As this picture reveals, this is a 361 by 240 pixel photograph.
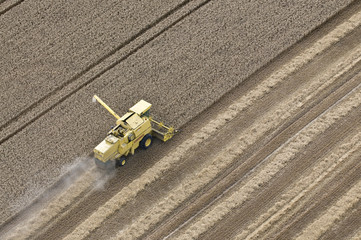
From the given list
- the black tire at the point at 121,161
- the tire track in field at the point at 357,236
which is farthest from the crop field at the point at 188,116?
the black tire at the point at 121,161

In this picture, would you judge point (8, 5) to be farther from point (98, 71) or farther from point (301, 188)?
point (301, 188)

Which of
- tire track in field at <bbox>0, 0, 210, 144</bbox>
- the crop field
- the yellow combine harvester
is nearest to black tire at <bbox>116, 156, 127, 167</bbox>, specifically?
the yellow combine harvester

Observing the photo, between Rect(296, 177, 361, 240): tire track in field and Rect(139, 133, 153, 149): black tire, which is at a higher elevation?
Rect(139, 133, 153, 149): black tire

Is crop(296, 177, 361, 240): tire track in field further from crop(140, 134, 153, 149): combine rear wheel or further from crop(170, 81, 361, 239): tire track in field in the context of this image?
crop(140, 134, 153, 149): combine rear wheel

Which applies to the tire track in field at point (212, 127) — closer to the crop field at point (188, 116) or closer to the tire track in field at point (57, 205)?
the crop field at point (188, 116)

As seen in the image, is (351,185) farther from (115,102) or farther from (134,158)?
(115,102)

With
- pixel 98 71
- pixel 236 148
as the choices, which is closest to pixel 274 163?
pixel 236 148

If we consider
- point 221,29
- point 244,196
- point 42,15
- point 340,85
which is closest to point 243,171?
point 244,196
